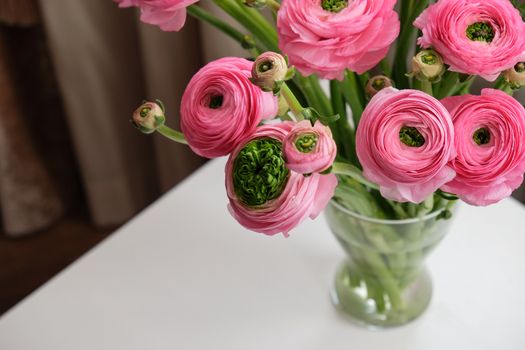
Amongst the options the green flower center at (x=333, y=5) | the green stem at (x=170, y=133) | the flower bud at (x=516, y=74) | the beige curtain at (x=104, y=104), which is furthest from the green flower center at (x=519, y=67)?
the beige curtain at (x=104, y=104)

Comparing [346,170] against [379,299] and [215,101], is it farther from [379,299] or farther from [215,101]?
[379,299]

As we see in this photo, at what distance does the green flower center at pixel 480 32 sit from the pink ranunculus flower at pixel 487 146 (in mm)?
33

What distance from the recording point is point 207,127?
0.40 metres

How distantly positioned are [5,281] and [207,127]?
1189 mm

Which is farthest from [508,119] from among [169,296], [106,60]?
[106,60]

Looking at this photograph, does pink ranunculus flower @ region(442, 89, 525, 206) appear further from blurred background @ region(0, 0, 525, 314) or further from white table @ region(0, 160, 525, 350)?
blurred background @ region(0, 0, 525, 314)

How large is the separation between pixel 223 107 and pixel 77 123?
99 cm

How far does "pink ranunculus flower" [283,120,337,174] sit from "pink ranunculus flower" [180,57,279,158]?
0.15ft

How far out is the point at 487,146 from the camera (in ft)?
1.29

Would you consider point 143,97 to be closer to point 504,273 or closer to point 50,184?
point 50,184

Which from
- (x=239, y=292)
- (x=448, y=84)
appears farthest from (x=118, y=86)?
(x=448, y=84)

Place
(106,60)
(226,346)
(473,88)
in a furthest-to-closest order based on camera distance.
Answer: (106,60)
(473,88)
(226,346)

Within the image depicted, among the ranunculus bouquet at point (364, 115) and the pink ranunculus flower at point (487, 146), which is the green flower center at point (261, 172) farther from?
the pink ranunculus flower at point (487, 146)

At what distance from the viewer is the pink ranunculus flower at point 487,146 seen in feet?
1.26
